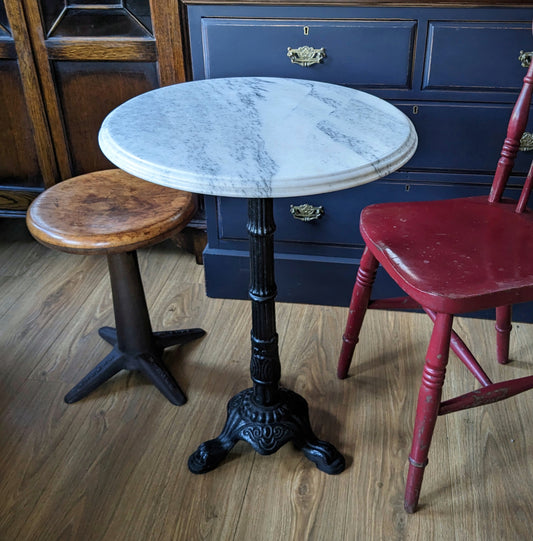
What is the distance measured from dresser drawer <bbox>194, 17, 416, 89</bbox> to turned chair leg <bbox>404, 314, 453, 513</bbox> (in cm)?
81

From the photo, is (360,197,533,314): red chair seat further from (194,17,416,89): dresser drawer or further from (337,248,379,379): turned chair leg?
(194,17,416,89): dresser drawer

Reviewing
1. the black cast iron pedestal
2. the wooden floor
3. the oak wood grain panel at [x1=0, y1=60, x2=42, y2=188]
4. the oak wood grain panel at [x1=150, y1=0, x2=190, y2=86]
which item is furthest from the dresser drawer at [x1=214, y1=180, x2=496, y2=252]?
the oak wood grain panel at [x1=0, y1=60, x2=42, y2=188]

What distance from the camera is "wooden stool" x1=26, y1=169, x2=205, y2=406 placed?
4.84 ft

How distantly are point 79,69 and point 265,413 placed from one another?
140cm

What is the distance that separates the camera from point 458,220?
148 cm

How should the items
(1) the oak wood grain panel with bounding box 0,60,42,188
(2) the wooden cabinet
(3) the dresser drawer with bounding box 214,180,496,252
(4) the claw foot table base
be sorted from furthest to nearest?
(1) the oak wood grain panel with bounding box 0,60,42,188 → (2) the wooden cabinet → (3) the dresser drawer with bounding box 214,180,496,252 → (4) the claw foot table base

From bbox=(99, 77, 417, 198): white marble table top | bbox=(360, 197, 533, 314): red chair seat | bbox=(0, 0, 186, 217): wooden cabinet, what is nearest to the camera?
bbox=(99, 77, 417, 198): white marble table top

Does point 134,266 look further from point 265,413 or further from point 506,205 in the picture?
point 506,205

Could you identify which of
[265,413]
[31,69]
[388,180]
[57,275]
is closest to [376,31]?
[388,180]

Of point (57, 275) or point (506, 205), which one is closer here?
point (506, 205)

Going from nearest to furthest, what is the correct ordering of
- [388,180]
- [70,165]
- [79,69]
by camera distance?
[388,180] → [79,69] → [70,165]

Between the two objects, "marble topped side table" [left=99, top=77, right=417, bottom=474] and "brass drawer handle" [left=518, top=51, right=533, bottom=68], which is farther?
"brass drawer handle" [left=518, top=51, right=533, bottom=68]

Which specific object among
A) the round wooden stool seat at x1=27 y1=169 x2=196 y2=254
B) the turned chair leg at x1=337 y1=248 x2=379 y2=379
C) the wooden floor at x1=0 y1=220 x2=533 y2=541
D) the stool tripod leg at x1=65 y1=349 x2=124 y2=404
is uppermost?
the round wooden stool seat at x1=27 y1=169 x2=196 y2=254

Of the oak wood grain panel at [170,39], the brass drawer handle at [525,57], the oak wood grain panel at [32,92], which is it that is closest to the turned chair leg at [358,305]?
the brass drawer handle at [525,57]
